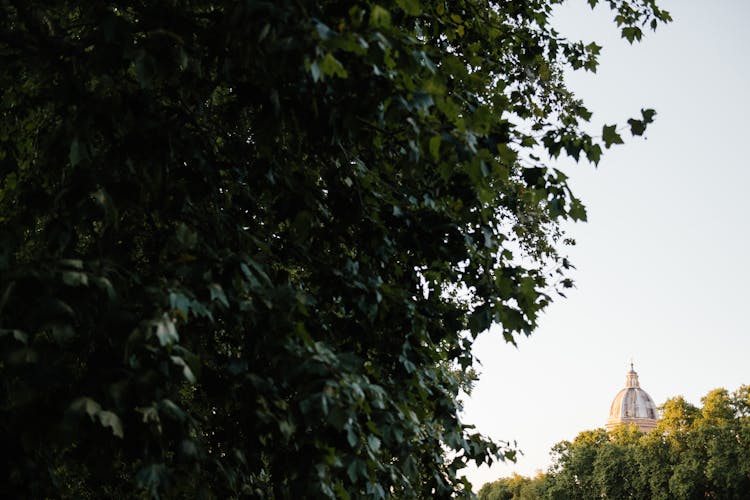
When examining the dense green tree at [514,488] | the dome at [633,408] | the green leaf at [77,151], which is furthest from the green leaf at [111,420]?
the dome at [633,408]

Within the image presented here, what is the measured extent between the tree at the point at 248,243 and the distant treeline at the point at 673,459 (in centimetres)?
5653

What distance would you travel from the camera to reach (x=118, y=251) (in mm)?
5918

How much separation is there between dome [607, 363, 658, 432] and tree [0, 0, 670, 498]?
517 feet

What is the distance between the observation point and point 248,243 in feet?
19.3

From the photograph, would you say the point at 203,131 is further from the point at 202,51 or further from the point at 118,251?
the point at 118,251

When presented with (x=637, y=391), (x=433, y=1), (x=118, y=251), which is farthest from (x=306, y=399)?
(x=637, y=391)

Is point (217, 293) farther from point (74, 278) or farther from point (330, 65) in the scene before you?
point (330, 65)

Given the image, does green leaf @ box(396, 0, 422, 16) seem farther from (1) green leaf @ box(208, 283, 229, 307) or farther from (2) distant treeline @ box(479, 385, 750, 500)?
(2) distant treeline @ box(479, 385, 750, 500)

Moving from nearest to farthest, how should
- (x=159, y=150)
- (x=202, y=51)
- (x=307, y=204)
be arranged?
(x=159, y=150) → (x=202, y=51) → (x=307, y=204)

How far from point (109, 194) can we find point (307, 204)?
157cm

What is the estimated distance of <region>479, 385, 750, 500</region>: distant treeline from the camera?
5844 centimetres

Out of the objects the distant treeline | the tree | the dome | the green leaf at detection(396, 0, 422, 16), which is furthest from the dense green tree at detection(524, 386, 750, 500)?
the dome

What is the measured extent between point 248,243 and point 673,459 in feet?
209

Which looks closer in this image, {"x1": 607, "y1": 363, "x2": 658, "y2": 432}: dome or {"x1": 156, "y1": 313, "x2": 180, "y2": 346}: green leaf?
{"x1": 156, "y1": 313, "x2": 180, "y2": 346}: green leaf
